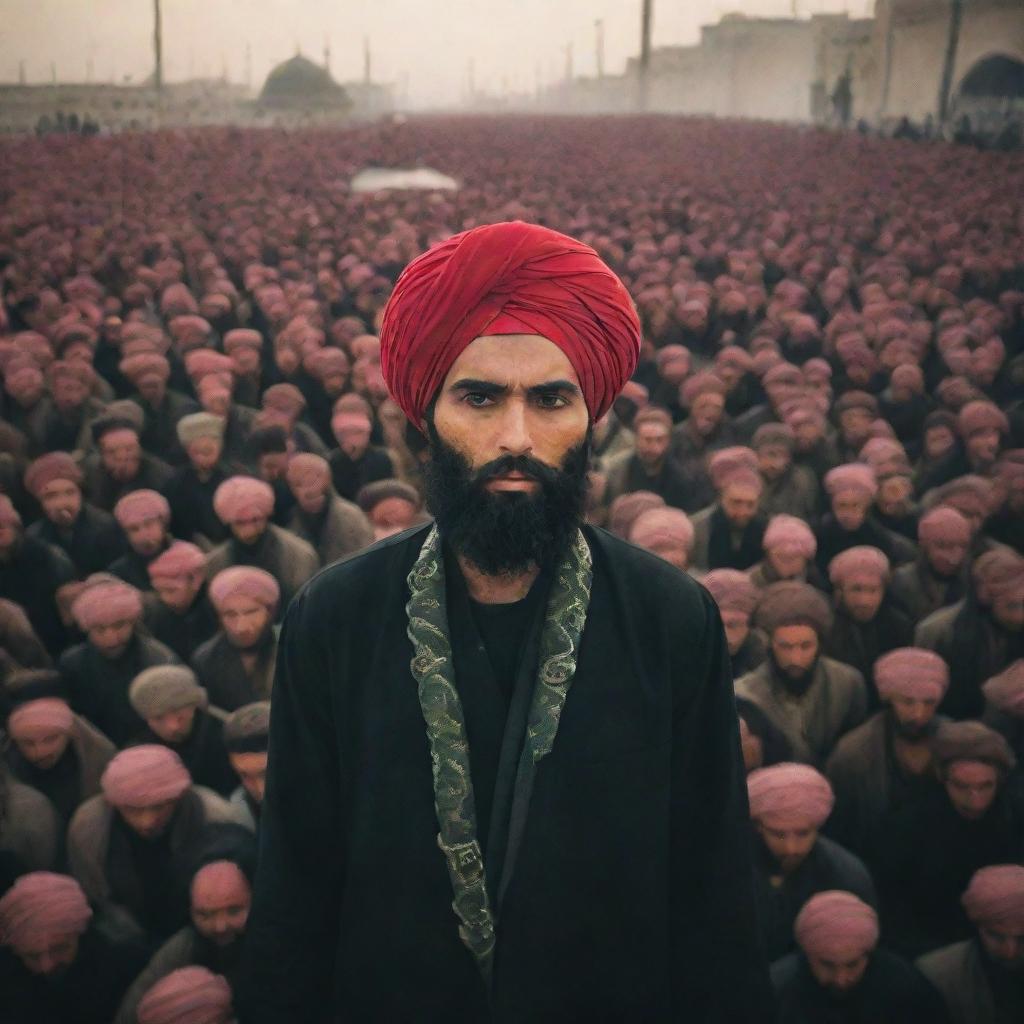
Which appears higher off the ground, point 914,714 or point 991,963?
point 914,714

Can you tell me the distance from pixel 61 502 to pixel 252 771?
8.74ft

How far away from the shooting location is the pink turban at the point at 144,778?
3576mm

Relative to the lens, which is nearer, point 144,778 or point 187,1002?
point 187,1002

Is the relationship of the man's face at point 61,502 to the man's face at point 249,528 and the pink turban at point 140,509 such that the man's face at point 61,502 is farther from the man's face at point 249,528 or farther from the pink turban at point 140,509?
the man's face at point 249,528

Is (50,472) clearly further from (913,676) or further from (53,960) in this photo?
(913,676)

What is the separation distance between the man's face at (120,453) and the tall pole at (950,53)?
83.6 ft

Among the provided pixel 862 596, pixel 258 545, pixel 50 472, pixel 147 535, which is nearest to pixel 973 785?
pixel 862 596

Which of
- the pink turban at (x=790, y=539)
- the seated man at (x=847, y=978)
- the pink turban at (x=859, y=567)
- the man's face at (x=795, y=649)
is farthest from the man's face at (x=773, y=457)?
the seated man at (x=847, y=978)

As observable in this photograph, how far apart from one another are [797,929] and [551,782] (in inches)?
76.5

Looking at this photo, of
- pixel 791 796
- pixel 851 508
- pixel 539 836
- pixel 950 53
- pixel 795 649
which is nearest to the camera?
pixel 539 836

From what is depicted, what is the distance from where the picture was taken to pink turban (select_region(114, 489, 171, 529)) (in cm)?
536

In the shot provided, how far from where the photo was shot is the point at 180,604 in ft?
16.7

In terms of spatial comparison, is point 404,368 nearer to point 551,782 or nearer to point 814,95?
point 551,782

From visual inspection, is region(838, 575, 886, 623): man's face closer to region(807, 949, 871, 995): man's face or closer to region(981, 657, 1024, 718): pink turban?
region(981, 657, 1024, 718): pink turban
